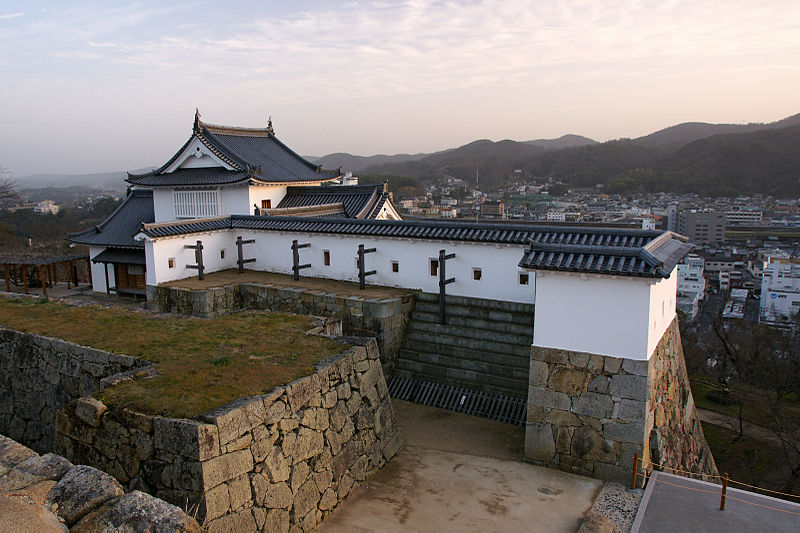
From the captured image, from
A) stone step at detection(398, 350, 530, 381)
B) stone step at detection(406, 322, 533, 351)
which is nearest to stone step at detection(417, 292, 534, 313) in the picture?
stone step at detection(406, 322, 533, 351)

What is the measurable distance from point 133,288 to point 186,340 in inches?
420

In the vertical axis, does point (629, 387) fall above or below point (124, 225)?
below

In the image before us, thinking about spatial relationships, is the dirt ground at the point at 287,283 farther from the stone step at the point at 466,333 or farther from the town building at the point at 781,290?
the town building at the point at 781,290

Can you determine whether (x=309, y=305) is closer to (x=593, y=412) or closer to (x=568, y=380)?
(x=568, y=380)

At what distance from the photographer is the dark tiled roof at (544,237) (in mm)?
7797

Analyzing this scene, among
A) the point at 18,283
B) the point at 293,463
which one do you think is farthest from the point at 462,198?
the point at 293,463

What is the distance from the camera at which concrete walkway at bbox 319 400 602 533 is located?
6.77 metres

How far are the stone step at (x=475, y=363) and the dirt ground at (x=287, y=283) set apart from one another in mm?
1497

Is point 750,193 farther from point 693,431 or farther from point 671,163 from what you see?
point 693,431

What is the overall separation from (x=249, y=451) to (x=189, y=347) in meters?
3.12

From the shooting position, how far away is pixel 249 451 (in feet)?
19.7

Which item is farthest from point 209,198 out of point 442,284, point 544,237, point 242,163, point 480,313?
point 544,237

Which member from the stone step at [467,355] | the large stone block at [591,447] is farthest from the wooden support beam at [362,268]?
the large stone block at [591,447]

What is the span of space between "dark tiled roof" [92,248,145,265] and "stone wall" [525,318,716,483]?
1431cm
